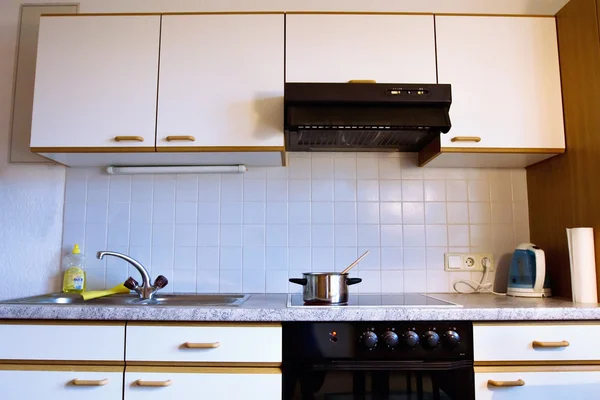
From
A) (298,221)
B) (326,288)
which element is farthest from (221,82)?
(326,288)

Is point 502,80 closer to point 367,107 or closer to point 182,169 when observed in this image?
point 367,107

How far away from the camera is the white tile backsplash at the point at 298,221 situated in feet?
6.45

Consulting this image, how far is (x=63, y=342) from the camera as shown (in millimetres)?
1360

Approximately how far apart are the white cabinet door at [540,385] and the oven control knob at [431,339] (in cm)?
16

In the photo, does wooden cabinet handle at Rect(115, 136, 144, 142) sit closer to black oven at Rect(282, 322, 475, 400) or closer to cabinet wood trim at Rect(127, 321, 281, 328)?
cabinet wood trim at Rect(127, 321, 281, 328)

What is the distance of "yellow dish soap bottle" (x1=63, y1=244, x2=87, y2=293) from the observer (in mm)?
1897

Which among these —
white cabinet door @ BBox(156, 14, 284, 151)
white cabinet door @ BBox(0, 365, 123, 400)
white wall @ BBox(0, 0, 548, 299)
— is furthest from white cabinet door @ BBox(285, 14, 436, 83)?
white cabinet door @ BBox(0, 365, 123, 400)

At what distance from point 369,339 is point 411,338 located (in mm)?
133

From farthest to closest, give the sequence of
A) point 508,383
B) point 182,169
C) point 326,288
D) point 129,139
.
→ point 182,169, point 129,139, point 326,288, point 508,383

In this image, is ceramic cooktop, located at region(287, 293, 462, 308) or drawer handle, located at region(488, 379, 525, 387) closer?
drawer handle, located at region(488, 379, 525, 387)

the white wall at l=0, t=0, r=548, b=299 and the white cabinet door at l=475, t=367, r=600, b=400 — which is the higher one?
the white wall at l=0, t=0, r=548, b=299

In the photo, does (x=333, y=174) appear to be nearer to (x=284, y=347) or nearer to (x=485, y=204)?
(x=485, y=204)

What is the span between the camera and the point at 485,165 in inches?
77.8

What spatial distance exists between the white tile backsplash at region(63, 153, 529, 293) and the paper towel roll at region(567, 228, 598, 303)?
0.43 meters
